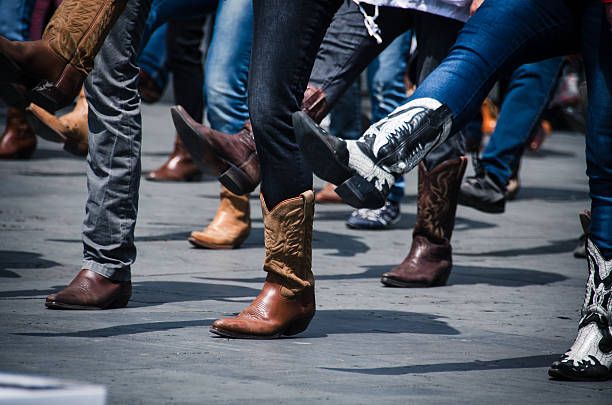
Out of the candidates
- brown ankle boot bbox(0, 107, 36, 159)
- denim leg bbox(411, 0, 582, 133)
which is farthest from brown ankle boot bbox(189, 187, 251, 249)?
brown ankle boot bbox(0, 107, 36, 159)

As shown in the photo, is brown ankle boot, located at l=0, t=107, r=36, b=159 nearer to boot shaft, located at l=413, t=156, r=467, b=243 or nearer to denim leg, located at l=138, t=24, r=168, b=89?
denim leg, located at l=138, t=24, r=168, b=89

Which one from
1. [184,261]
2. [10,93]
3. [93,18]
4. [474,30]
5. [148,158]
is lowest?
[148,158]

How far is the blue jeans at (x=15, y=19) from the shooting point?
684 cm

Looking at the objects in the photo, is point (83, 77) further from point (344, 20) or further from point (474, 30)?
point (344, 20)

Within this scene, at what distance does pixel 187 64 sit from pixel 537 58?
437 centimetres

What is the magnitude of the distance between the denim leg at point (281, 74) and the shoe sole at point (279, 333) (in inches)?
15.0

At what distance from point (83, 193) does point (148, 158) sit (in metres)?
2.05

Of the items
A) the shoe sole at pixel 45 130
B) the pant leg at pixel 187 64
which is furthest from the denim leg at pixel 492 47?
the pant leg at pixel 187 64

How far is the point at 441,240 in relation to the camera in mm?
4301

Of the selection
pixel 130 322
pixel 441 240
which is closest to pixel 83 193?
pixel 441 240

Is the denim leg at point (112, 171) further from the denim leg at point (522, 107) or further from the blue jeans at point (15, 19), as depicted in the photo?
the blue jeans at point (15, 19)

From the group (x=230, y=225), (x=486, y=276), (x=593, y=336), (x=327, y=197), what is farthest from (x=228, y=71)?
(x=593, y=336)

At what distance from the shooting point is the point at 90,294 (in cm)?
341

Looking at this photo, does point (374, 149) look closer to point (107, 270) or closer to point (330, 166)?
point (330, 166)
